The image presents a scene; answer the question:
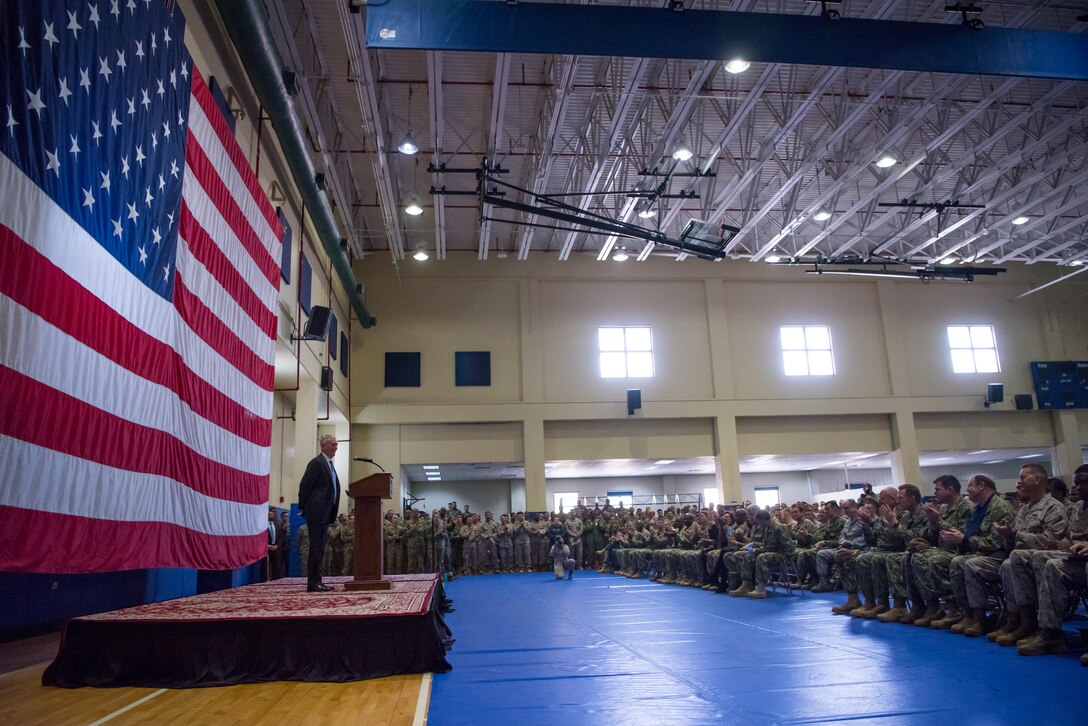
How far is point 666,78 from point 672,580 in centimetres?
804

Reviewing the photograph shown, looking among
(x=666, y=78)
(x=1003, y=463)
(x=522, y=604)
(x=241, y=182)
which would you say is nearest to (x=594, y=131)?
(x=666, y=78)

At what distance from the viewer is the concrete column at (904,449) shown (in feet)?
60.5

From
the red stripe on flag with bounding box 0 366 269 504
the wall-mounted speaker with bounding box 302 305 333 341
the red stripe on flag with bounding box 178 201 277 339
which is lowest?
the red stripe on flag with bounding box 0 366 269 504

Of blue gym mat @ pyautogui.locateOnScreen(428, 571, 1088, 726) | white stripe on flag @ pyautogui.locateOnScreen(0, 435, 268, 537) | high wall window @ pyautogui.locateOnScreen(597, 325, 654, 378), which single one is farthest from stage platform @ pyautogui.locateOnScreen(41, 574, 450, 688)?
high wall window @ pyautogui.locateOnScreen(597, 325, 654, 378)

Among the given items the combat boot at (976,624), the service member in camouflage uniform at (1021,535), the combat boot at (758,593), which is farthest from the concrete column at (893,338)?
the combat boot at (976,624)

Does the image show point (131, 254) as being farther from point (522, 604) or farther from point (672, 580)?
point (672, 580)

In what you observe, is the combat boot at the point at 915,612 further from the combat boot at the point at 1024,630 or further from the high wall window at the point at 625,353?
the high wall window at the point at 625,353

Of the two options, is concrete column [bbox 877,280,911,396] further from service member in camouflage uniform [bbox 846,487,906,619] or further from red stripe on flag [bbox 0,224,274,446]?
red stripe on flag [bbox 0,224,274,446]

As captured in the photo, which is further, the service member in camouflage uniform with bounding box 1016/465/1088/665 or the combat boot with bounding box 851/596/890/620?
the combat boot with bounding box 851/596/890/620

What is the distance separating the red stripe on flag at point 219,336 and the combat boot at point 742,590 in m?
5.84

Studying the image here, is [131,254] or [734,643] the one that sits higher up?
[131,254]

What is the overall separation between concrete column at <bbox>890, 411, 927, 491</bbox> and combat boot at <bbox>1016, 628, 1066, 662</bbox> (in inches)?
610

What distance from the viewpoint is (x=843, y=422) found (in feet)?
62.5

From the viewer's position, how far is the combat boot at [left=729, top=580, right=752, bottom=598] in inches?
327
